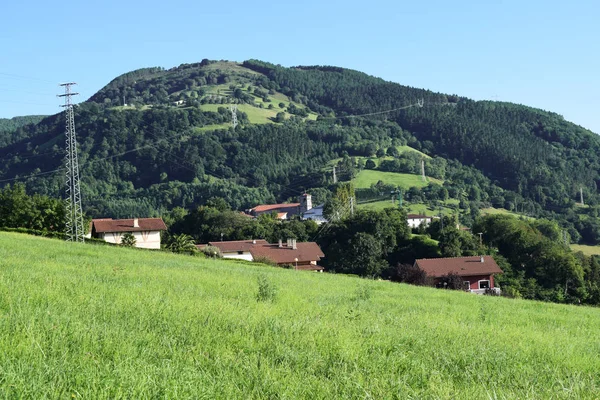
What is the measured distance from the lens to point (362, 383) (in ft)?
23.1

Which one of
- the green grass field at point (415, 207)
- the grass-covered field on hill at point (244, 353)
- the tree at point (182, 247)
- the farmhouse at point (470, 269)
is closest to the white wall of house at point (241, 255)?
the tree at point (182, 247)

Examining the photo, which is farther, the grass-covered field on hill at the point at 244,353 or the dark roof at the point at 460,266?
the dark roof at the point at 460,266

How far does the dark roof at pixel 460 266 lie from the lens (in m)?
73.7

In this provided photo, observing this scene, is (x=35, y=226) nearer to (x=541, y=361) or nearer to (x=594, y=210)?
(x=541, y=361)

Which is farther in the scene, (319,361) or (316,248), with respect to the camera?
(316,248)

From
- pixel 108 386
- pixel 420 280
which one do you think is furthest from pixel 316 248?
pixel 108 386

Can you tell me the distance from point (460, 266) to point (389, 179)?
385ft

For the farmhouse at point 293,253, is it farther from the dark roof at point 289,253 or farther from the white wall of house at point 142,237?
the white wall of house at point 142,237

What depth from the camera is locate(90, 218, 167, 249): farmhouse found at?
85.0m

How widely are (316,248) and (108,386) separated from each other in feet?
262

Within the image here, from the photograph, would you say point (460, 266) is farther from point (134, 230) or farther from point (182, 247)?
point (134, 230)

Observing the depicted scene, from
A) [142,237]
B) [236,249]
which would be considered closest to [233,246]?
[236,249]

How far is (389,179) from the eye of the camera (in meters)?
192

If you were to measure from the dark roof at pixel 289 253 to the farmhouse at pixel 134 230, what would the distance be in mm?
13441
